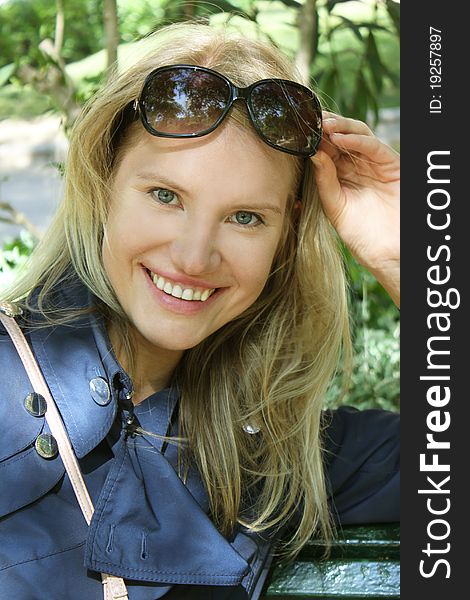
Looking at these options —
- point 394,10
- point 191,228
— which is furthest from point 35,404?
point 394,10

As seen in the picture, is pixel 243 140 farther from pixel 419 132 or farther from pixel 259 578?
pixel 259 578

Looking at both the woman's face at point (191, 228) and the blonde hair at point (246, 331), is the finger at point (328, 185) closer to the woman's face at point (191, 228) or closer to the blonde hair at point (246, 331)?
the blonde hair at point (246, 331)

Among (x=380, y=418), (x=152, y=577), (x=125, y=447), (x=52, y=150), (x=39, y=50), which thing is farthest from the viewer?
(x=52, y=150)

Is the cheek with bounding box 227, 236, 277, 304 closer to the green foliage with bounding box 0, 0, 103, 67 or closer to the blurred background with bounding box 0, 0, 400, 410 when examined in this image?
the blurred background with bounding box 0, 0, 400, 410

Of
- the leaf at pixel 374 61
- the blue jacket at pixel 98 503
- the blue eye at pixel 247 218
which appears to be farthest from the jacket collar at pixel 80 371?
the leaf at pixel 374 61

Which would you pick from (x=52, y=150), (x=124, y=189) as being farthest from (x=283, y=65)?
(x=52, y=150)

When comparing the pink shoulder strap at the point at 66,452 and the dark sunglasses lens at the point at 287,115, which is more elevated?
the dark sunglasses lens at the point at 287,115

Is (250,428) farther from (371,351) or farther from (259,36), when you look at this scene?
(371,351)
